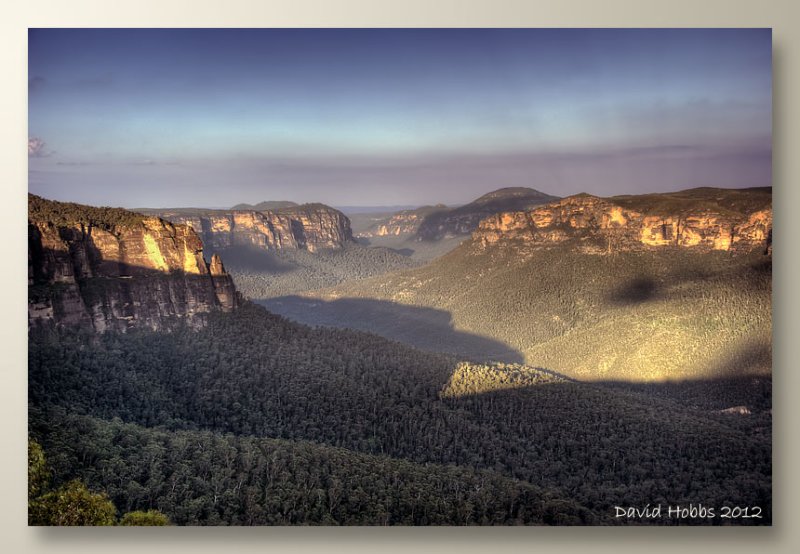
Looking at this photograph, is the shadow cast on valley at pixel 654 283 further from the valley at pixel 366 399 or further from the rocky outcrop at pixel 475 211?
the rocky outcrop at pixel 475 211

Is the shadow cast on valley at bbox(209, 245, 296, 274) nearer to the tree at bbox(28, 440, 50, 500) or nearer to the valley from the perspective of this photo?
the valley

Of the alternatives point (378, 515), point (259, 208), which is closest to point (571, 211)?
point (259, 208)

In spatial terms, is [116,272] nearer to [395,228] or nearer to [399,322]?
[395,228]

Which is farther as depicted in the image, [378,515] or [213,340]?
[213,340]

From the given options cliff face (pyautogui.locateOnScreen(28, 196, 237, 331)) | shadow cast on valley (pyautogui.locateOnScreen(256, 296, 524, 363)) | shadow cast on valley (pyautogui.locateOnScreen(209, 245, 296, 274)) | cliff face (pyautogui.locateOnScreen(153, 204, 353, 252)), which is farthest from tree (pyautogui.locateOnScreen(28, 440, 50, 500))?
shadow cast on valley (pyautogui.locateOnScreen(209, 245, 296, 274))

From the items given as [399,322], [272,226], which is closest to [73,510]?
[272,226]

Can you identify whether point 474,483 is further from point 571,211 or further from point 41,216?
point 571,211
